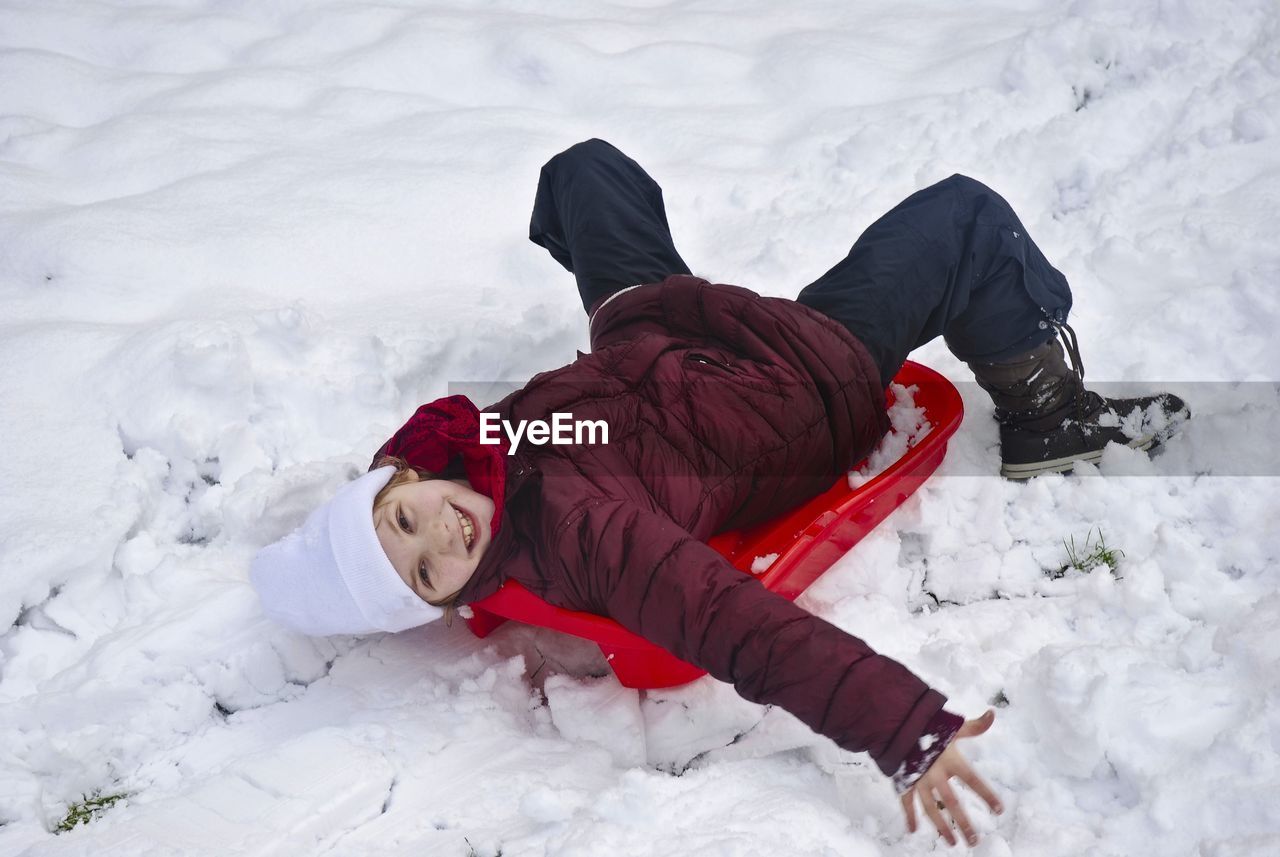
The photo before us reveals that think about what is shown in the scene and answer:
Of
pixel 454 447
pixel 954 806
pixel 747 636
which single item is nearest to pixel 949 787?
pixel 954 806

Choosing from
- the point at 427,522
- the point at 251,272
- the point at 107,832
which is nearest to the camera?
the point at 107,832

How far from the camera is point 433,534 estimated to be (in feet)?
5.34

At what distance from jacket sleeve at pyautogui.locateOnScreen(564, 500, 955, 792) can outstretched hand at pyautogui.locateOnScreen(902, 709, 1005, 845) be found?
0.02m

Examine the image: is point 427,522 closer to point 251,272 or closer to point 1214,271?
point 251,272

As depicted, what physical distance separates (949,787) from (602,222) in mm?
1353

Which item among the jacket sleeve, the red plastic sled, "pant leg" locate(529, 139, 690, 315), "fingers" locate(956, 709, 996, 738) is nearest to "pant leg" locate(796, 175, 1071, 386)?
the red plastic sled

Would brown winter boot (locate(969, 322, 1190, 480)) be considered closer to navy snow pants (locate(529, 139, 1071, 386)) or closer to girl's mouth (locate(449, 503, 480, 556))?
navy snow pants (locate(529, 139, 1071, 386))

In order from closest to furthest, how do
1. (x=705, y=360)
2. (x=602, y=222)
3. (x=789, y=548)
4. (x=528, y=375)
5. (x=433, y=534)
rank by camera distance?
(x=433, y=534) < (x=789, y=548) < (x=705, y=360) < (x=602, y=222) < (x=528, y=375)

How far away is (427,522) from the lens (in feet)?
5.37

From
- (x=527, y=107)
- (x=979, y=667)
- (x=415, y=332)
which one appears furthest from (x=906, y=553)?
(x=527, y=107)

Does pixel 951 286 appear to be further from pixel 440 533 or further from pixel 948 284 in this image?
pixel 440 533

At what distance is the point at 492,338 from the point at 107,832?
4.00 feet

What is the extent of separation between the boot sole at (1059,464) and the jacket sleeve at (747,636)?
0.77 metres

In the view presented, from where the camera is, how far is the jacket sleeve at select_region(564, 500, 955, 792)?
1.34 m
